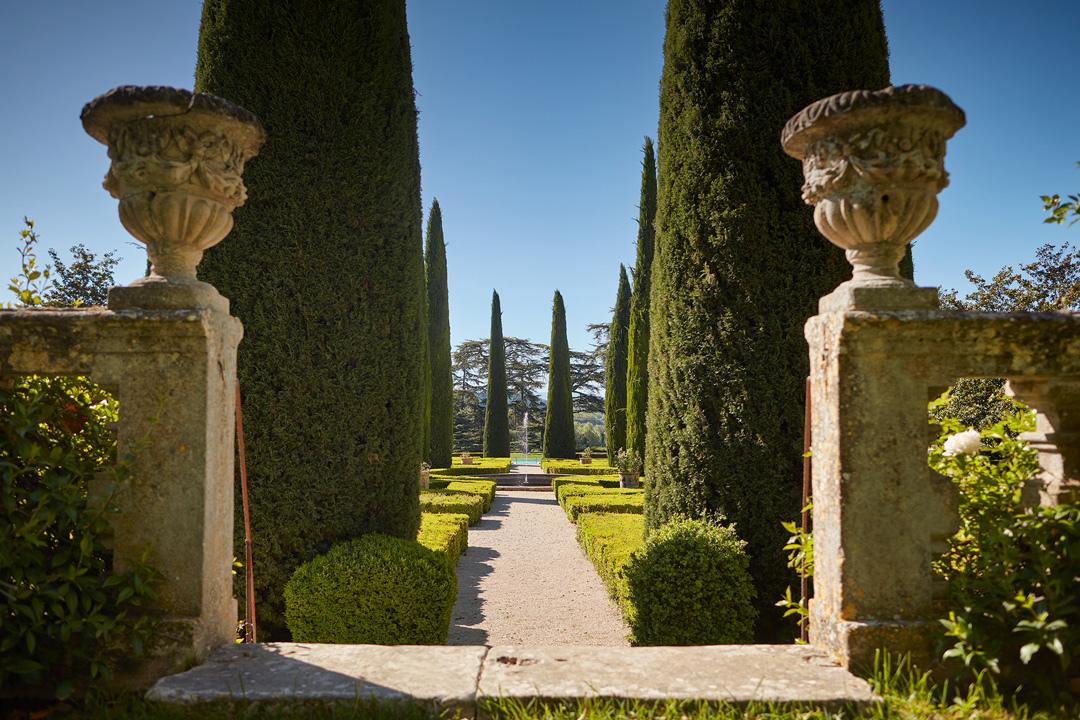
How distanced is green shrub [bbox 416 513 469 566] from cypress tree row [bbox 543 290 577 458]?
15.5 meters

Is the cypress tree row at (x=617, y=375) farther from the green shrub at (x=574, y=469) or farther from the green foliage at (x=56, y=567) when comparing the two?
the green foliage at (x=56, y=567)

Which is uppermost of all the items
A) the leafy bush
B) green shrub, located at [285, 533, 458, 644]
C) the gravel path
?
the leafy bush

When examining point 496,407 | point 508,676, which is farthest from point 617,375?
point 508,676

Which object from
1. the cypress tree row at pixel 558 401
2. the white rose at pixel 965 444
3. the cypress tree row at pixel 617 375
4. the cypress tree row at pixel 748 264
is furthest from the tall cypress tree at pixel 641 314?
the white rose at pixel 965 444

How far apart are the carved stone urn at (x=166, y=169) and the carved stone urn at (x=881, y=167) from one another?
251 cm

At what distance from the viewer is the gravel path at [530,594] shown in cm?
550

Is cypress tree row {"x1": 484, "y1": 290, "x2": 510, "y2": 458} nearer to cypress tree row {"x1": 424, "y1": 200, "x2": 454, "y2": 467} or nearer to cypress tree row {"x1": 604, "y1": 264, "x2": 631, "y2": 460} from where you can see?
cypress tree row {"x1": 424, "y1": 200, "x2": 454, "y2": 467}

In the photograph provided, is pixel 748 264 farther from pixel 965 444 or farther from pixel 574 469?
pixel 574 469

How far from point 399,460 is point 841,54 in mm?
4835

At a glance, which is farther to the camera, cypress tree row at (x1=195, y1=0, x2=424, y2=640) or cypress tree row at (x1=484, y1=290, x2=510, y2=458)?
cypress tree row at (x1=484, y1=290, x2=510, y2=458)

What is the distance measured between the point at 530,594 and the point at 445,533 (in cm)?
128

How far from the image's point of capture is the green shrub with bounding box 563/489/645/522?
10.3m

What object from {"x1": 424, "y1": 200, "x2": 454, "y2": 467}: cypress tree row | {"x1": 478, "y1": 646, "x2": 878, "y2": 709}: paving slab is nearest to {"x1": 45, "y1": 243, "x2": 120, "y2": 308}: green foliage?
{"x1": 424, "y1": 200, "x2": 454, "y2": 467}: cypress tree row

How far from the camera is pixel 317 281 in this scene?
4.90 m
